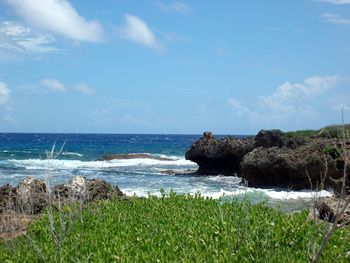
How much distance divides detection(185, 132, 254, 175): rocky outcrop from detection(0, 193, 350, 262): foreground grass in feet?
88.4

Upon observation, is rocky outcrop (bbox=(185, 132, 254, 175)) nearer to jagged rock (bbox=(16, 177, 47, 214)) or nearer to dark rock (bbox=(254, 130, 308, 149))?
dark rock (bbox=(254, 130, 308, 149))

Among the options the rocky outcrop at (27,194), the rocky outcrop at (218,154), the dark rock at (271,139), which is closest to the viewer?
the rocky outcrop at (27,194)

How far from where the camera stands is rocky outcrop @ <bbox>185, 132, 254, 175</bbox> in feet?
126

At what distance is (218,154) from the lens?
130 ft

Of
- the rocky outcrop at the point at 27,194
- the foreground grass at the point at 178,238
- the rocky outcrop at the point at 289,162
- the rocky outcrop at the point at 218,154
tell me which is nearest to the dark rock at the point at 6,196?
the rocky outcrop at the point at 27,194

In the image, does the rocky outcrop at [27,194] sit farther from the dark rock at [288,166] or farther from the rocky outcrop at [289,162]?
the dark rock at [288,166]

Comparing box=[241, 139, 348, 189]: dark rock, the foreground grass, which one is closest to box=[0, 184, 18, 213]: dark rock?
the foreground grass

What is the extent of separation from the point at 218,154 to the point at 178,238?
102ft

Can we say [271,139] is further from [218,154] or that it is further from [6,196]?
[6,196]

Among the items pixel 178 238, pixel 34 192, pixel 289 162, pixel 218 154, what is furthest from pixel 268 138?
pixel 178 238

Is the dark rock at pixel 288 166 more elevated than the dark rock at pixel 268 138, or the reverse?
the dark rock at pixel 268 138

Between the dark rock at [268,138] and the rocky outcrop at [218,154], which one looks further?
the rocky outcrop at [218,154]

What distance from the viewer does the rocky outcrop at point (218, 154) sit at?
126ft

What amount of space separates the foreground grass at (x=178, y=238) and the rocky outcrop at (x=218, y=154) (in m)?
26.9
